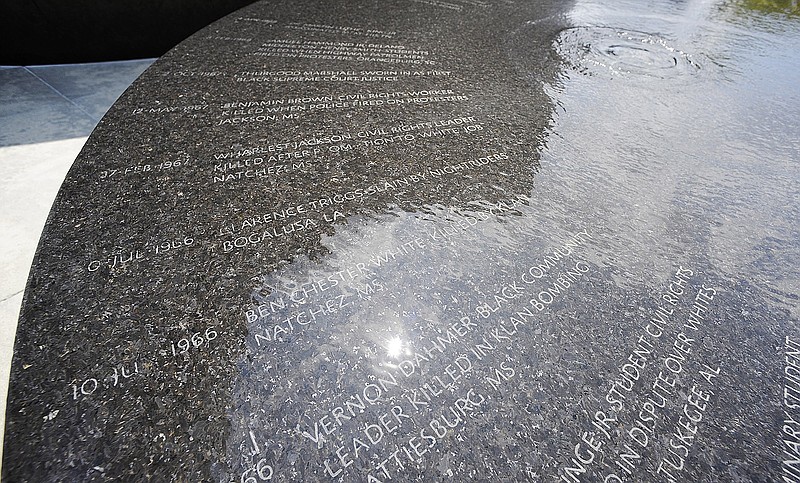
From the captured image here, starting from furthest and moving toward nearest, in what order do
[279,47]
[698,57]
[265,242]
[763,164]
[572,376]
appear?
[698,57] → [279,47] → [763,164] → [265,242] → [572,376]

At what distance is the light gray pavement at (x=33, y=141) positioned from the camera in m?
2.45

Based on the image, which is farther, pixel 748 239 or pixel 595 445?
pixel 748 239

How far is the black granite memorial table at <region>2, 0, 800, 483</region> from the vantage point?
3.43ft

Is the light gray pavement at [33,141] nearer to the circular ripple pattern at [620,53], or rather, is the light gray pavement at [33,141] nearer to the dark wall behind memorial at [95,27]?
the dark wall behind memorial at [95,27]

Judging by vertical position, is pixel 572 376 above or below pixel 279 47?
below

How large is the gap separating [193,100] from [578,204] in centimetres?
189

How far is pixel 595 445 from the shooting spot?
1.07 meters

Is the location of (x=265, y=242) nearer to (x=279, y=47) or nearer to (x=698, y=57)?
(x=279, y=47)

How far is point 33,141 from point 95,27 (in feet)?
6.07

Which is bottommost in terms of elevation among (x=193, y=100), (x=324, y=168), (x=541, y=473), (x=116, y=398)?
(x=541, y=473)

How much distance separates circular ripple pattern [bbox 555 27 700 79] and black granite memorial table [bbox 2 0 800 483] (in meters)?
0.55

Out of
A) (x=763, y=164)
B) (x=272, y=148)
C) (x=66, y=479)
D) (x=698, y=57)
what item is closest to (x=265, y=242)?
(x=272, y=148)

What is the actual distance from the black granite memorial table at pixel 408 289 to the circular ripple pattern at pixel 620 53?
1.82 ft

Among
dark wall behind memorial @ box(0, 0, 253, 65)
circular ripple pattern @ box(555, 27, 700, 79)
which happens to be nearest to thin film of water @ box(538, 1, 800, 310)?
circular ripple pattern @ box(555, 27, 700, 79)
